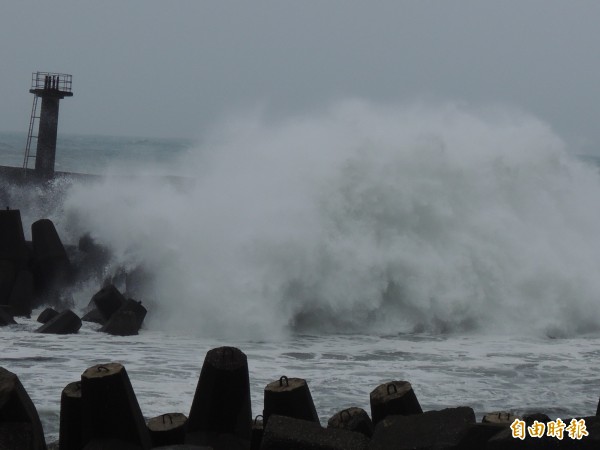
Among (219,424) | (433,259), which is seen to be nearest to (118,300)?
(433,259)

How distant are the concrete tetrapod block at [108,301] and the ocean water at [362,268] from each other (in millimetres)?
471

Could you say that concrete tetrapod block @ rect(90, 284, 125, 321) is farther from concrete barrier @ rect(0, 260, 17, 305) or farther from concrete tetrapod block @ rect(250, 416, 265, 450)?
concrete tetrapod block @ rect(250, 416, 265, 450)

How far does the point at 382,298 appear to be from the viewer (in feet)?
46.2

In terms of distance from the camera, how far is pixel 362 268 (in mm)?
14359

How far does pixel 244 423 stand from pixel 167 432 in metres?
0.50

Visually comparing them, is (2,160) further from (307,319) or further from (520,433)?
(520,433)

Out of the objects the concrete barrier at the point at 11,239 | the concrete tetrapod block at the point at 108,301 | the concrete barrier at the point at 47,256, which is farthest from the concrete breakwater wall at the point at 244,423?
the concrete barrier at the point at 47,256

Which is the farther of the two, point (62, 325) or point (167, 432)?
point (62, 325)

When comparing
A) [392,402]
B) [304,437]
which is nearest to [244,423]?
[304,437]

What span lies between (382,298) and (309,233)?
145 cm

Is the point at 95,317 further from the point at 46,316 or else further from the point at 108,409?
the point at 108,409

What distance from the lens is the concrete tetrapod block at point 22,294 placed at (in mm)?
13938

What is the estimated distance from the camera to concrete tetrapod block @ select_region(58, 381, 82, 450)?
19.7ft

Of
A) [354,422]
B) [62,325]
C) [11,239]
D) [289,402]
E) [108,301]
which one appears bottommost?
[354,422]
